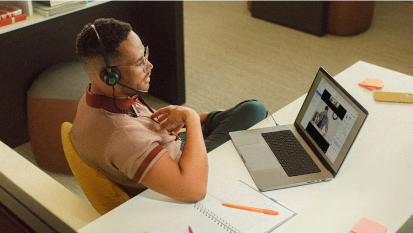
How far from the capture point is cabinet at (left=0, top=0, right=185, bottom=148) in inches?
97.5

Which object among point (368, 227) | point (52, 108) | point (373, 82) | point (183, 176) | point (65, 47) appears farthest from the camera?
point (65, 47)

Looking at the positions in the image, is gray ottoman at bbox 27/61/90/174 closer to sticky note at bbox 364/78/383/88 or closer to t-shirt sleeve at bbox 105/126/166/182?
t-shirt sleeve at bbox 105/126/166/182

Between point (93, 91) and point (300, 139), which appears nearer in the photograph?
point (93, 91)

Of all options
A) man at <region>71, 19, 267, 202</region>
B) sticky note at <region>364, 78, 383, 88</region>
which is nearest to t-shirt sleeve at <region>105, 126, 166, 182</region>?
man at <region>71, 19, 267, 202</region>

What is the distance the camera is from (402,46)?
3.89 m

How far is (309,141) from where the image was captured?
58.9 inches

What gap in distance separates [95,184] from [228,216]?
0.45 m

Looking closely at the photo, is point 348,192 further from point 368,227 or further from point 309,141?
point 309,141

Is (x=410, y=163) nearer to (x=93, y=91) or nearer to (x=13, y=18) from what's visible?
(x=93, y=91)

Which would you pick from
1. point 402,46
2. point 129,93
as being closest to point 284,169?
point 129,93

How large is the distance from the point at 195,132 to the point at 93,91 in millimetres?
371

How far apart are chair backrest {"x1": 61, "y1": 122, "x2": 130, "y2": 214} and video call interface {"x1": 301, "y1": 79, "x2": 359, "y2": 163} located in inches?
27.8

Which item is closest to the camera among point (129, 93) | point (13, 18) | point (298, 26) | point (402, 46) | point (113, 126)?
point (113, 126)

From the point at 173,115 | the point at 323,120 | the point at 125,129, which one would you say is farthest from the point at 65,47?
the point at 323,120
